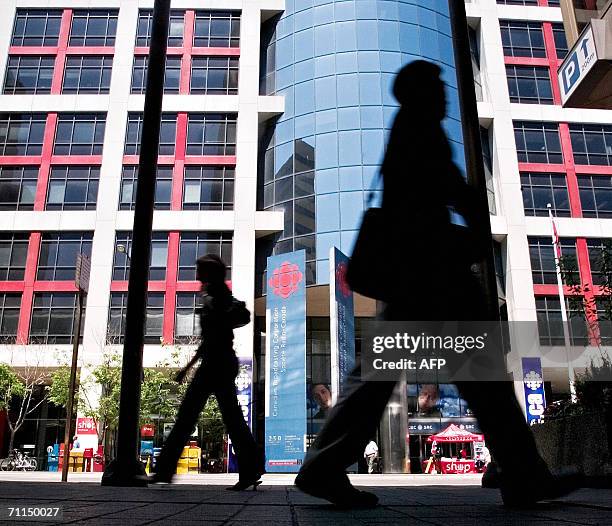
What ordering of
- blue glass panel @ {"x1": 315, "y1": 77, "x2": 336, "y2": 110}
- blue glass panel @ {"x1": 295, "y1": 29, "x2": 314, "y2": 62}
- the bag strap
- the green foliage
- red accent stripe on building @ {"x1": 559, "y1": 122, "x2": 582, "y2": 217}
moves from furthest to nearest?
red accent stripe on building @ {"x1": 559, "y1": 122, "x2": 582, "y2": 217} < blue glass panel @ {"x1": 295, "y1": 29, "x2": 314, "y2": 62} < blue glass panel @ {"x1": 315, "y1": 77, "x2": 336, "y2": 110} < the green foliage < the bag strap

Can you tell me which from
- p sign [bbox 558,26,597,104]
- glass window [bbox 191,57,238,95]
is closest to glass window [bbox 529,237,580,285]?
glass window [bbox 191,57,238,95]

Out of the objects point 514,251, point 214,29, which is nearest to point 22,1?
point 214,29

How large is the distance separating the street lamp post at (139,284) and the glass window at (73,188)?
29.7 metres

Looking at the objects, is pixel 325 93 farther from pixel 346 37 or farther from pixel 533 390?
pixel 533 390

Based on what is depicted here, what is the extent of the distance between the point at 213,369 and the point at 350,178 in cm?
2820

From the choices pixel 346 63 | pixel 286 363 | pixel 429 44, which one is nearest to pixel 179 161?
pixel 346 63

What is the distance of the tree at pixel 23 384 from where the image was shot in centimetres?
2980

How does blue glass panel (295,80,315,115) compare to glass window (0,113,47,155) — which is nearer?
blue glass panel (295,80,315,115)

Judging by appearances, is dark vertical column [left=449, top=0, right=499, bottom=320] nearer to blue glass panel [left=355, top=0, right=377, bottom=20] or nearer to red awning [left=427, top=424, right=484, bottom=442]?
red awning [left=427, top=424, right=484, bottom=442]

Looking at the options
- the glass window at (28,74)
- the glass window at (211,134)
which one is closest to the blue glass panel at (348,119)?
the glass window at (211,134)

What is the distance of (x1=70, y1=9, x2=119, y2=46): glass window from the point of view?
3831cm

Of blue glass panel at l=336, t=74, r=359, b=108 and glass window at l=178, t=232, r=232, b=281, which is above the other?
blue glass panel at l=336, t=74, r=359, b=108

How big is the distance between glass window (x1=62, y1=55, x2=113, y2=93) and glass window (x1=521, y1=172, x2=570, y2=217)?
2561cm

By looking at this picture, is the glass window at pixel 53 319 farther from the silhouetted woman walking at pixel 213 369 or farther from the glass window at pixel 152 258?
the silhouetted woman walking at pixel 213 369
